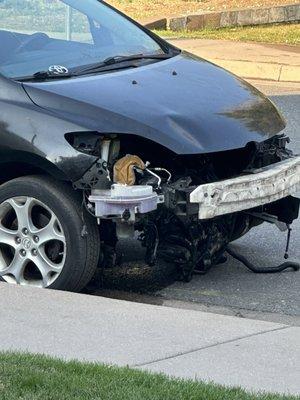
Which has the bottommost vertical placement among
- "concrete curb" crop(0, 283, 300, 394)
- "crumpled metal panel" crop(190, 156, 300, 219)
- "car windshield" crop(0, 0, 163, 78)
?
"concrete curb" crop(0, 283, 300, 394)

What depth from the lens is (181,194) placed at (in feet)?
19.8

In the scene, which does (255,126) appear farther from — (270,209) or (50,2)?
(50,2)

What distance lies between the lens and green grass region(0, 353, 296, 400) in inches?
170

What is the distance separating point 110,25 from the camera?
761 centimetres

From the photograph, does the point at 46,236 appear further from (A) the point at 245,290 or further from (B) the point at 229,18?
(B) the point at 229,18

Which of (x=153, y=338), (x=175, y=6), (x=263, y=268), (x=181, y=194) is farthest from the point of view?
(x=175, y=6)

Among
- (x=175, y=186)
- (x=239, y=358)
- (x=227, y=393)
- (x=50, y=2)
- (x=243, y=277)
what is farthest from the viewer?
(x=50, y=2)

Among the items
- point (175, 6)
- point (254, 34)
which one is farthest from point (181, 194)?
point (175, 6)

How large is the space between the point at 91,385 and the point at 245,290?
2.51m

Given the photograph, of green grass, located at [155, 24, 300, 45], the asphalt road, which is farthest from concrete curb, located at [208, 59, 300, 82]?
the asphalt road

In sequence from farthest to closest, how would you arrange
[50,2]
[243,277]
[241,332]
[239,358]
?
[50,2] < [243,277] < [241,332] < [239,358]

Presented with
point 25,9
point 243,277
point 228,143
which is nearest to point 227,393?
point 228,143

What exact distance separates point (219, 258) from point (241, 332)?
4.82 feet

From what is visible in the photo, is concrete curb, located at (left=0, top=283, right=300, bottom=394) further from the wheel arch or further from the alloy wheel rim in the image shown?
the wheel arch
